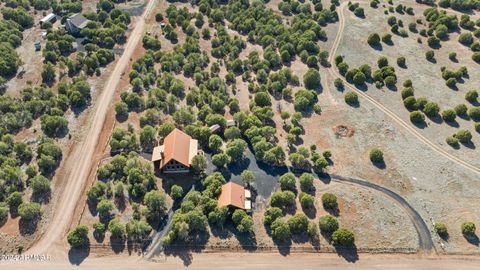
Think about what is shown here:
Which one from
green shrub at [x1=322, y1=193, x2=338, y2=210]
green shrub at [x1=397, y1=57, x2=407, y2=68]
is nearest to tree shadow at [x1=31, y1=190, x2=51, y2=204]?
green shrub at [x1=322, y1=193, x2=338, y2=210]

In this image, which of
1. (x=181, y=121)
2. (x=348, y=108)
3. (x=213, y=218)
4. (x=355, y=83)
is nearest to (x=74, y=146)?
(x=181, y=121)

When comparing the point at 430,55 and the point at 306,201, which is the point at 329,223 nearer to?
the point at 306,201

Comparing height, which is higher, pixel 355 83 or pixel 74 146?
pixel 355 83

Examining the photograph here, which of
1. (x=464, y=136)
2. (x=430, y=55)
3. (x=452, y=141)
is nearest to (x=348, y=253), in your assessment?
(x=452, y=141)

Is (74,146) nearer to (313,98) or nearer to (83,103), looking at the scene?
(83,103)

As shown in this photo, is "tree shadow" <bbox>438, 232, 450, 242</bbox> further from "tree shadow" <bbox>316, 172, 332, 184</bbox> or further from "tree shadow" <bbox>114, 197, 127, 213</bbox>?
"tree shadow" <bbox>114, 197, 127, 213</bbox>

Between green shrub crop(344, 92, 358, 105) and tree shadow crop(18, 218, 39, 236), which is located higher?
green shrub crop(344, 92, 358, 105)
